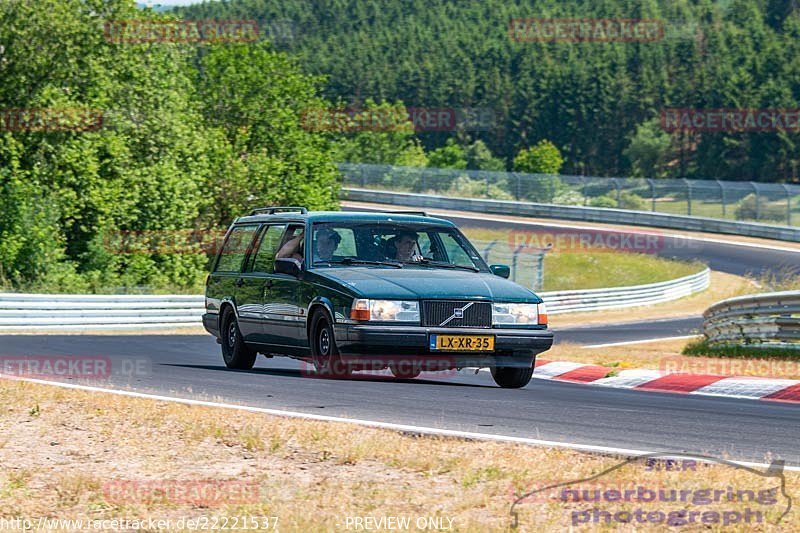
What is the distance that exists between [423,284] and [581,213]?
53145 millimetres

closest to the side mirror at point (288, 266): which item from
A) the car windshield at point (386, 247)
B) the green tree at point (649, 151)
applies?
the car windshield at point (386, 247)

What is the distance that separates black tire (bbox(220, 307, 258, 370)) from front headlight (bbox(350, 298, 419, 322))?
115 inches

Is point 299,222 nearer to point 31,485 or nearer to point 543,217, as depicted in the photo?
point 31,485

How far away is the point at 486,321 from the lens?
11.2 metres

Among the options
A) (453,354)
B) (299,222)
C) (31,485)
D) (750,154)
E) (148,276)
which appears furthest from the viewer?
(750,154)

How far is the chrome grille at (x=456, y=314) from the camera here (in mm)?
11062

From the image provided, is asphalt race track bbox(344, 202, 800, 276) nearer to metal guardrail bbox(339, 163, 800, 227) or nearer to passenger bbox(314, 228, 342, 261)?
metal guardrail bbox(339, 163, 800, 227)

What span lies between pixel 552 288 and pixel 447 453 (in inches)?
1580

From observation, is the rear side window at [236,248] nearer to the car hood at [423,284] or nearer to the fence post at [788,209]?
the car hood at [423,284]

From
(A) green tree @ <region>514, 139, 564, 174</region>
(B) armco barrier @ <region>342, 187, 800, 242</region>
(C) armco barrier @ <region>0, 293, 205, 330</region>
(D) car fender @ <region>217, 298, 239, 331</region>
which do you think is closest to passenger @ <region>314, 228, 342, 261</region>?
(D) car fender @ <region>217, 298, 239, 331</region>

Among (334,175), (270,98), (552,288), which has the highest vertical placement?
(270,98)

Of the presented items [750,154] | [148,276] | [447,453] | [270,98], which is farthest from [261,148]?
[750,154]

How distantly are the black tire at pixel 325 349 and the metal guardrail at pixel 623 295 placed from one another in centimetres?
2525

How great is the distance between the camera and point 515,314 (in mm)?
11352
